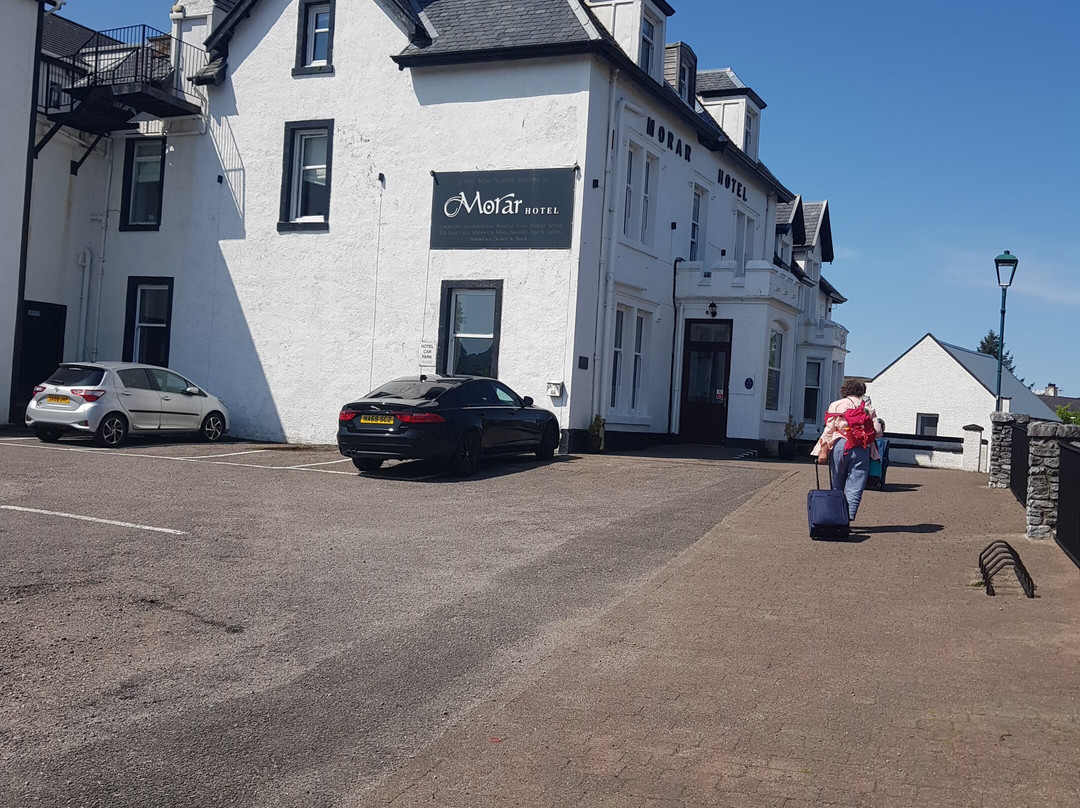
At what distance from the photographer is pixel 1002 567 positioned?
8492mm

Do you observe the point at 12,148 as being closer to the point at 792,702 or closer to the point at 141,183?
the point at 141,183

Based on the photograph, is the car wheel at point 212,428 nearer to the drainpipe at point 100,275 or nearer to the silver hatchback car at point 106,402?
the silver hatchback car at point 106,402

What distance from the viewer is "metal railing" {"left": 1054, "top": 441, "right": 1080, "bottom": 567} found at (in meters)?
9.47

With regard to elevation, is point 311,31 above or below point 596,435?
above

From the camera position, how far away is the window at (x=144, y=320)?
2402 centimetres

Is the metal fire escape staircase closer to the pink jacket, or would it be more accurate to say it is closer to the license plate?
the license plate

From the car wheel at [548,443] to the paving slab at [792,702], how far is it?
8.64 metres

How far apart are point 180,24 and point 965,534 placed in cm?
2129

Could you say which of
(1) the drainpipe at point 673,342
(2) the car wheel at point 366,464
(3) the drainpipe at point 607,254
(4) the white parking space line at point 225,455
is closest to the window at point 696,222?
(1) the drainpipe at point 673,342

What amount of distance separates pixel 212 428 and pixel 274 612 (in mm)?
14243

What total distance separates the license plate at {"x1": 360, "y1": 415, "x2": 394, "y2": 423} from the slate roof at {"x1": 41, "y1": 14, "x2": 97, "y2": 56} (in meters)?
15.5

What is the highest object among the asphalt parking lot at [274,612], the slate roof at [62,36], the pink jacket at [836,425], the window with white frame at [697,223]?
the slate roof at [62,36]

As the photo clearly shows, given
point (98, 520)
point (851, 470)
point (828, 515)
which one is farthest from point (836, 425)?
point (98, 520)

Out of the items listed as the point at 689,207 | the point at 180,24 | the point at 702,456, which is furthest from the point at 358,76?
the point at 702,456
